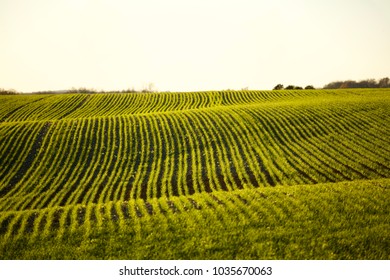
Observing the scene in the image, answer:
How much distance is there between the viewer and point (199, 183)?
815 inches

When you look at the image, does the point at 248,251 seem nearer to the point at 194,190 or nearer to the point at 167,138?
the point at 194,190

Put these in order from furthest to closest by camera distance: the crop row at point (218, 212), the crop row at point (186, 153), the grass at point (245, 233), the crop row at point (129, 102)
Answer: the crop row at point (129, 102), the crop row at point (186, 153), the crop row at point (218, 212), the grass at point (245, 233)

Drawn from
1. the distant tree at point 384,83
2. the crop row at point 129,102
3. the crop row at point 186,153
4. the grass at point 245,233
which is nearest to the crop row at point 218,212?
the grass at point 245,233

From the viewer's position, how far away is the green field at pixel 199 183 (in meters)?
9.42

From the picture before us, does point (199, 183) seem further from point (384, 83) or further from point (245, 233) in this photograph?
point (384, 83)

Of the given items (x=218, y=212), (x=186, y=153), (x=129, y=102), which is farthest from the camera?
(x=129, y=102)

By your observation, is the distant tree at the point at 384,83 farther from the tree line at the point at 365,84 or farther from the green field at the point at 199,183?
the green field at the point at 199,183

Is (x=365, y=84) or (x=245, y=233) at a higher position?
(x=365, y=84)

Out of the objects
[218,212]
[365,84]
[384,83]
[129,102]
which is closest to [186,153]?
[218,212]

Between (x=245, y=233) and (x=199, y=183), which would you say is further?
(x=199, y=183)

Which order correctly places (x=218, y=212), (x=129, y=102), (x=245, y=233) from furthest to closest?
(x=129, y=102) → (x=218, y=212) → (x=245, y=233)

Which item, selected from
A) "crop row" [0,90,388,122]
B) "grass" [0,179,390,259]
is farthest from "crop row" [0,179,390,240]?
"crop row" [0,90,388,122]

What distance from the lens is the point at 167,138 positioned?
2995 cm
